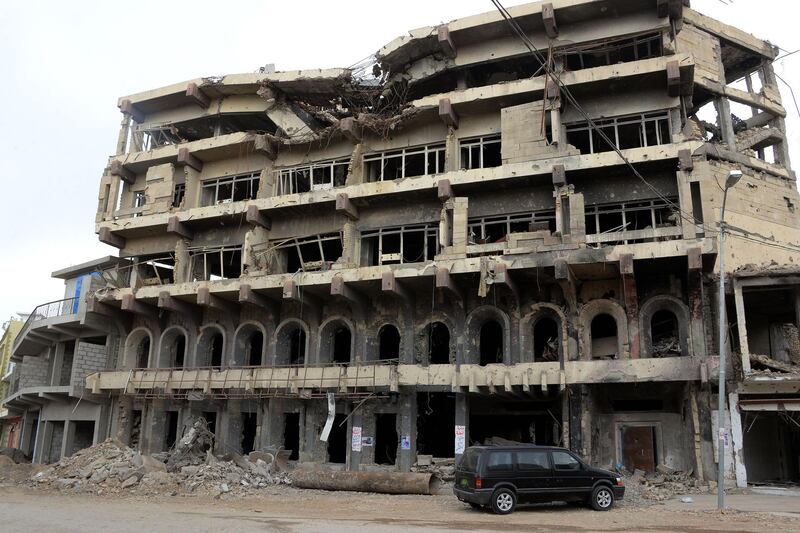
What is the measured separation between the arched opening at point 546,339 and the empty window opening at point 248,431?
12395mm

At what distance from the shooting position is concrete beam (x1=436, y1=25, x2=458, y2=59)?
1035 inches

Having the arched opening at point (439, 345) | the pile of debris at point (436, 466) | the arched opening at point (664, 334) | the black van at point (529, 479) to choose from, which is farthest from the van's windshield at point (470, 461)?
the arched opening at point (439, 345)

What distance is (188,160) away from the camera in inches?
1212

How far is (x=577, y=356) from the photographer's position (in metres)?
22.8

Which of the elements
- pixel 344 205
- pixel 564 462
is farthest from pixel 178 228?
pixel 564 462

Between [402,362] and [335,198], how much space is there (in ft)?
24.0

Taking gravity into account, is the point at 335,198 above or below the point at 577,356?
above

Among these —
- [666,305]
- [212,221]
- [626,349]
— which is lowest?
[626,349]

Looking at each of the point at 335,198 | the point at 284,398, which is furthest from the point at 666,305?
the point at 284,398

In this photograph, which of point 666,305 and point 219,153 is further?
point 219,153

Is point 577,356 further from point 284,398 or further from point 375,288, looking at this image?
point 284,398

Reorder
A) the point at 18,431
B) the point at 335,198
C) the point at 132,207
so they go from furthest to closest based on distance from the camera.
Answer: the point at 18,431, the point at 132,207, the point at 335,198

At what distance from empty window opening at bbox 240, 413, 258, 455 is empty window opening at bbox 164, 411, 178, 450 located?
10.1ft

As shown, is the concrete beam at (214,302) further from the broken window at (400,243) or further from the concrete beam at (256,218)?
the broken window at (400,243)
